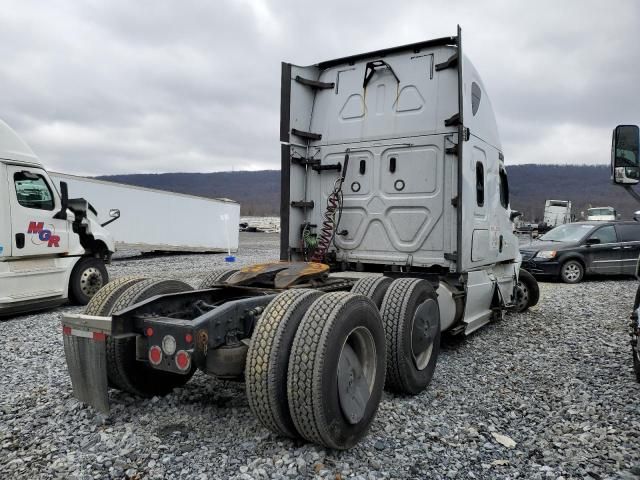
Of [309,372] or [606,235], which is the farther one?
[606,235]

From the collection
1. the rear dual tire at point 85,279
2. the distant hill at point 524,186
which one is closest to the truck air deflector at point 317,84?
the rear dual tire at point 85,279

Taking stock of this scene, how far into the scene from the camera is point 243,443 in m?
3.05

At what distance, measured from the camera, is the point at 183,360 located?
2869 millimetres

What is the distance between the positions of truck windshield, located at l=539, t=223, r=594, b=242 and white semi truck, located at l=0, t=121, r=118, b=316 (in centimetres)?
1116

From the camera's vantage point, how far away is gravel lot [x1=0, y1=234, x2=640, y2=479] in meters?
2.81

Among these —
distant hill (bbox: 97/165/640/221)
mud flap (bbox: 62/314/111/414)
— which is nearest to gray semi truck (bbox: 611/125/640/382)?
mud flap (bbox: 62/314/111/414)

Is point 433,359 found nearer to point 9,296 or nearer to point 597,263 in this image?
point 9,296

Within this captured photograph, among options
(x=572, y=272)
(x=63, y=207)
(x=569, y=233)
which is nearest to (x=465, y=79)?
(x=63, y=207)

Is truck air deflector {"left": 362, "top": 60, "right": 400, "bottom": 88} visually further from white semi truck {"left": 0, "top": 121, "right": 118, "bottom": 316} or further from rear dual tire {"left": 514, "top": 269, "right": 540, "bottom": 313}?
white semi truck {"left": 0, "top": 121, "right": 118, "bottom": 316}

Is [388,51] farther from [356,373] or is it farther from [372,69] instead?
[356,373]

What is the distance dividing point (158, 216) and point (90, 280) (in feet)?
33.2

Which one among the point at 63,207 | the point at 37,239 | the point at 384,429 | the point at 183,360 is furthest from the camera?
the point at 63,207

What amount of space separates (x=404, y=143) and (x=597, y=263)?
8.94 metres

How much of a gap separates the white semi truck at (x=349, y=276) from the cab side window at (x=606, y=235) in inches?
249
